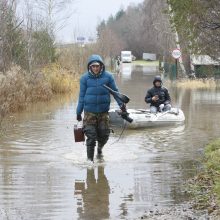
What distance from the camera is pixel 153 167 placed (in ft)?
31.9

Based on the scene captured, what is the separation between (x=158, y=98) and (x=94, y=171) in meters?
7.18

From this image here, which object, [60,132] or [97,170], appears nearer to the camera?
[97,170]

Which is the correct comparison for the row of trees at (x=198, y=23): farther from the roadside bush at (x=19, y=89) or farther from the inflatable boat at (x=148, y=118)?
the roadside bush at (x=19, y=89)

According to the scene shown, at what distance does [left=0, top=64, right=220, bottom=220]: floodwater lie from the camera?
23.5 ft

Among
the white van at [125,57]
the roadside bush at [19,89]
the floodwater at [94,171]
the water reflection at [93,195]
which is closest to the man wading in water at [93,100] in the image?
the floodwater at [94,171]

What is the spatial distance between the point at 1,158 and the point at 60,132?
13.2ft

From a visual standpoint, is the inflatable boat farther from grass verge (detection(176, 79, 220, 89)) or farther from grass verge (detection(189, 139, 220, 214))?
grass verge (detection(176, 79, 220, 89))

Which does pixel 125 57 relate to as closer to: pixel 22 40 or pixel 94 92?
pixel 22 40

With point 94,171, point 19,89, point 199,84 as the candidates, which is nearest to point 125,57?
point 199,84

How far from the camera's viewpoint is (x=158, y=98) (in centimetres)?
1630

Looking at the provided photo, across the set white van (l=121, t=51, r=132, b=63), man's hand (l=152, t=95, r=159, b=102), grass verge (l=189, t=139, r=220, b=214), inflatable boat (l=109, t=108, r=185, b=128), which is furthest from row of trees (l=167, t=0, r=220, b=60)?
white van (l=121, t=51, r=132, b=63)

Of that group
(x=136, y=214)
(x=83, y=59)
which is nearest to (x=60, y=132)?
(x=136, y=214)

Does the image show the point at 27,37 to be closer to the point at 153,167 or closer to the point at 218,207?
the point at 153,167

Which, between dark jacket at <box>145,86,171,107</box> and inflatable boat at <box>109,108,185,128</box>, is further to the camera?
dark jacket at <box>145,86,171,107</box>
